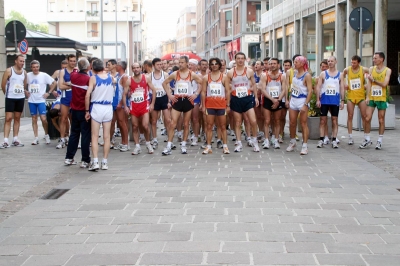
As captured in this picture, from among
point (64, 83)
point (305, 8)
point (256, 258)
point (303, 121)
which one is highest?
point (305, 8)

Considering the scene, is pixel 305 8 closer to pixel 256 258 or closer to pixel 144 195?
pixel 144 195

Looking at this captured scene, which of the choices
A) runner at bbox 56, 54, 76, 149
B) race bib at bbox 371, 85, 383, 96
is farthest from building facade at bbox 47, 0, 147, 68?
race bib at bbox 371, 85, 383, 96

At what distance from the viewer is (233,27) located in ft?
188

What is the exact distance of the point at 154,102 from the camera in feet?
38.4

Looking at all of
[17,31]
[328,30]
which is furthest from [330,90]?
[328,30]

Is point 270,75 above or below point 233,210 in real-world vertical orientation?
above

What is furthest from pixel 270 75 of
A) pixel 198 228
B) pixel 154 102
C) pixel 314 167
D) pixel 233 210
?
pixel 198 228

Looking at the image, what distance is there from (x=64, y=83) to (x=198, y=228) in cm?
600

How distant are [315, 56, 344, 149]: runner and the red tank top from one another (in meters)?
3.48

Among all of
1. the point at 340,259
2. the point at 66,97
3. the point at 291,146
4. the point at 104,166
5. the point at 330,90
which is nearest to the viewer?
the point at 340,259

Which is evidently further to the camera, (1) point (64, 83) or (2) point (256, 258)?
(1) point (64, 83)

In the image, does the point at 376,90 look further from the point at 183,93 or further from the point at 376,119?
the point at 183,93

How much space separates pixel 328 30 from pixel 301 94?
25363mm

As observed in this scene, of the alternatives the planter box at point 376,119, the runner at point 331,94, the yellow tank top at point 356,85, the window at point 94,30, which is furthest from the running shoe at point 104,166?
the window at point 94,30
